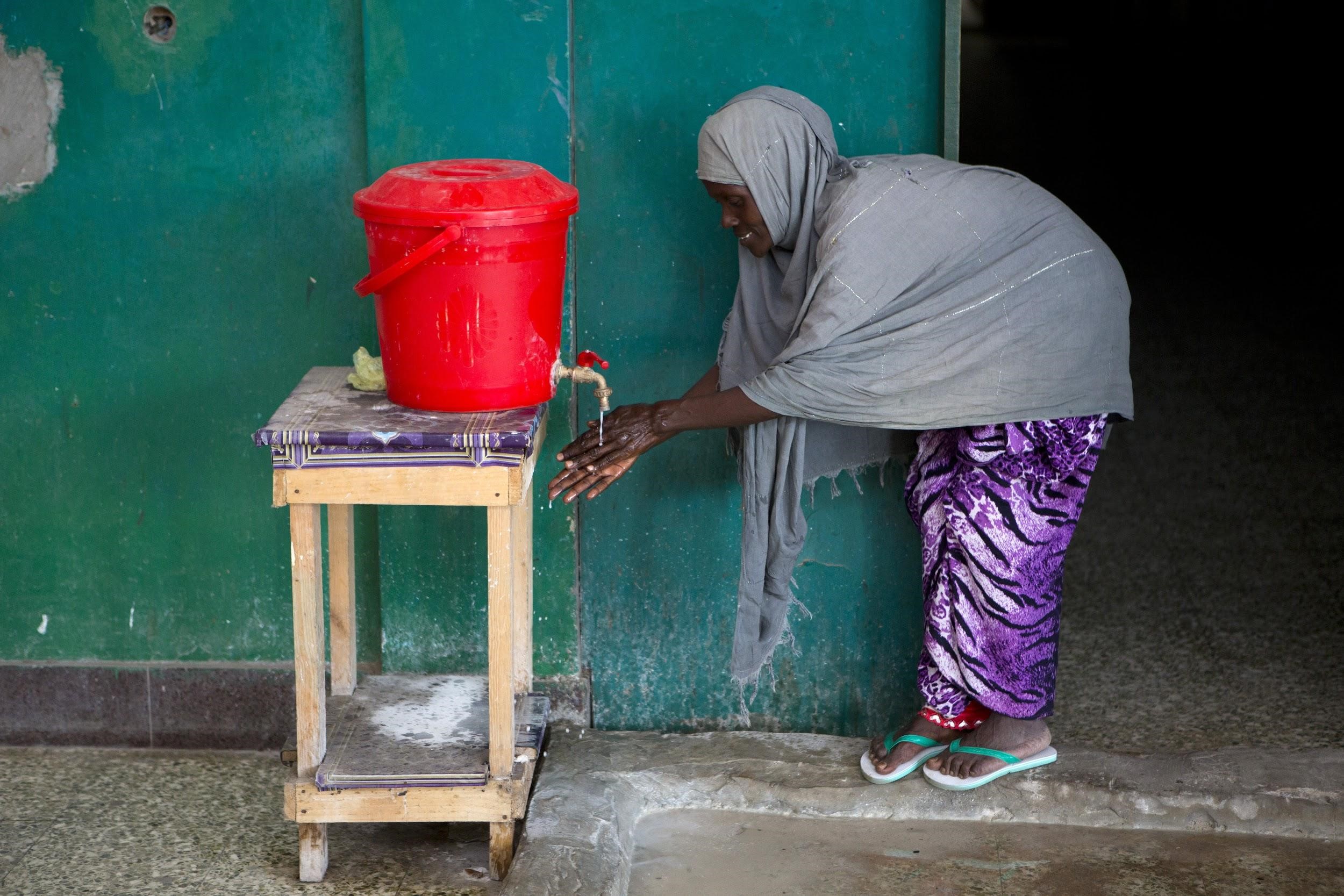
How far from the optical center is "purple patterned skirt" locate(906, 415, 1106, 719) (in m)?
2.85

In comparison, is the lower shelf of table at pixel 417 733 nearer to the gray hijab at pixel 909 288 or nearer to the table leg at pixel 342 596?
the table leg at pixel 342 596

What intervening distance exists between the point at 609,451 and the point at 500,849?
860 mm

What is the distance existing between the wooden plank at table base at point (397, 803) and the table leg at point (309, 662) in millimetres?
51

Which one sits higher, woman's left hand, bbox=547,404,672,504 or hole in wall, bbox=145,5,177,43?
hole in wall, bbox=145,5,177,43

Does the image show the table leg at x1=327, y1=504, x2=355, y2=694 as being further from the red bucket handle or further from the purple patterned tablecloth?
the red bucket handle

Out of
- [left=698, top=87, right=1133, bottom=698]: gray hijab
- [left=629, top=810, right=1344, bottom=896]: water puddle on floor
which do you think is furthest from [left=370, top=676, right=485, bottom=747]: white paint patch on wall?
[left=698, top=87, right=1133, bottom=698]: gray hijab

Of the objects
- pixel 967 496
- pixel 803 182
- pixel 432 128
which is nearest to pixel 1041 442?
pixel 967 496

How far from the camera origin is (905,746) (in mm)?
3061

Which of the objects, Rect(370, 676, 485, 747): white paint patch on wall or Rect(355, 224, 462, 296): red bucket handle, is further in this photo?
Rect(370, 676, 485, 747): white paint patch on wall

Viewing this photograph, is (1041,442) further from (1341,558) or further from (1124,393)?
(1341,558)

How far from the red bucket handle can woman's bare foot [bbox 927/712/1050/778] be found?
1.61 meters

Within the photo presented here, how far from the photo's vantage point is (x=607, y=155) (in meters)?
3.04

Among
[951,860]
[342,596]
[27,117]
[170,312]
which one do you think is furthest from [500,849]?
[27,117]

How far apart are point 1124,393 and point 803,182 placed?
0.83m
